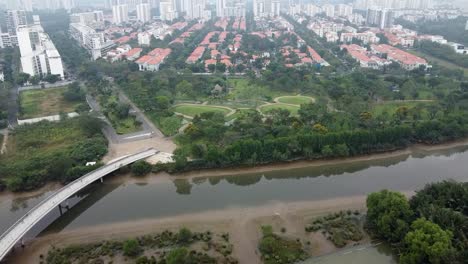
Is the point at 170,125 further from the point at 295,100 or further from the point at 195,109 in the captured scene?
the point at 295,100

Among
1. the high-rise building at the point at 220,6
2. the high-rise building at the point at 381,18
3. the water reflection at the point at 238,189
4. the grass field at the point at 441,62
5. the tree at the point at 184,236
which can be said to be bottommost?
the water reflection at the point at 238,189

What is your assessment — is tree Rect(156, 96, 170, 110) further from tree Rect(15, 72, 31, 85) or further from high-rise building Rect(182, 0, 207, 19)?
high-rise building Rect(182, 0, 207, 19)

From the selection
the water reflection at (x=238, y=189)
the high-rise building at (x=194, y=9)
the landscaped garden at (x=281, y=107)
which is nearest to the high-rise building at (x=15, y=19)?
the high-rise building at (x=194, y=9)

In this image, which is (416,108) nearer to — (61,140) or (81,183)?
(81,183)

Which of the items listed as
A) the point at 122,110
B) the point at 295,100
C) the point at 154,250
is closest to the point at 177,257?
the point at 154,250

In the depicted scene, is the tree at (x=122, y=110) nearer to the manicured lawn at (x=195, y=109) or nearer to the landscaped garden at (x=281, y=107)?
the manicured lawn at (x=195, y=109)
